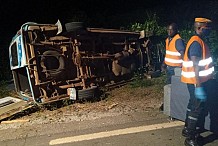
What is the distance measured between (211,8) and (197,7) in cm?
174

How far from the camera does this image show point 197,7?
50.2ft

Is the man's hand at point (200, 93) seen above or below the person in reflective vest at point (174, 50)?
below

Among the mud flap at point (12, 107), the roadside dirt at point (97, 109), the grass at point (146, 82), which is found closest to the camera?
the roadside dirt at point (97, 109)

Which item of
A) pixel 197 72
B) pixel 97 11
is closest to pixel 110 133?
pixel 197 72

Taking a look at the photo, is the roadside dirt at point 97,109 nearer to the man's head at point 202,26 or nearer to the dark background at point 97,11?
the man's head at point 202,26

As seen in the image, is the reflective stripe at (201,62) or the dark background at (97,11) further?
Answer: the dark background at (97,11)

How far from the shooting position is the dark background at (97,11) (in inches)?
558

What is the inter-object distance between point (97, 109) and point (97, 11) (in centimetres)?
1071

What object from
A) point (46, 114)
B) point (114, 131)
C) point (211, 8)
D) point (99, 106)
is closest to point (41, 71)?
point (46, 114)

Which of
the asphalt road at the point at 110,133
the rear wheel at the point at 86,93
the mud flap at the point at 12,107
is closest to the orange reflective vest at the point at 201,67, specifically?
the asphalt road at the point at 110,133

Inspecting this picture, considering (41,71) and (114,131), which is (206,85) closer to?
(114,131)

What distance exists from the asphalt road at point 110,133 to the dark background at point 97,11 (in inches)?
328

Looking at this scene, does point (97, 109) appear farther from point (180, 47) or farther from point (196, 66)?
point (196, 66)

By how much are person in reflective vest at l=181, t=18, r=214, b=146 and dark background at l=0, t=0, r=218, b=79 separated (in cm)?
938
